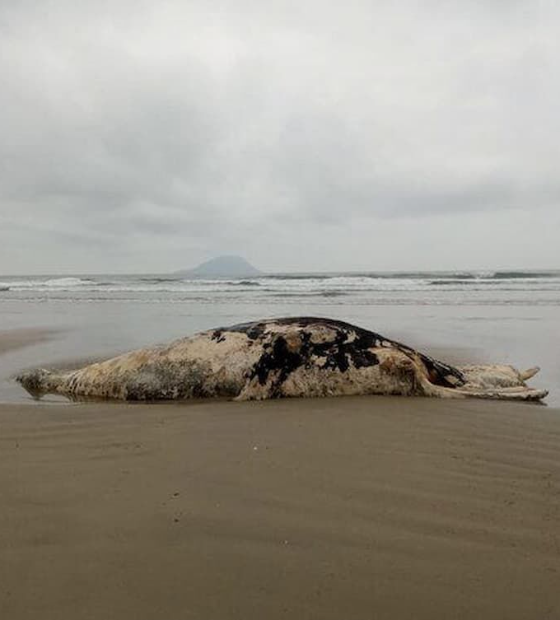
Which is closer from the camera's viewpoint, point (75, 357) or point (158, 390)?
point (158, 390)

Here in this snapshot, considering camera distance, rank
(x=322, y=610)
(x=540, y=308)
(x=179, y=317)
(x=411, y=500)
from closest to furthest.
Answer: (x=322, y=610)
(x=411, y=500)
(x=179, y=317)
(x=540, y=308)

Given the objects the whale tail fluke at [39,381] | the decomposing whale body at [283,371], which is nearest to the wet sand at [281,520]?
the decomposing whale body at [283,371]

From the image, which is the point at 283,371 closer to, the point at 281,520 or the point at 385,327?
the point at 281,520

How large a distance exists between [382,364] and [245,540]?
372 centimetres

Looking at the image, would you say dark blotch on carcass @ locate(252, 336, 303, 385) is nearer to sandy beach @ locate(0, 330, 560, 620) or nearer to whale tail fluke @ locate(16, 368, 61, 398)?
sandy beach @ locate(0, 330, 560, 620)

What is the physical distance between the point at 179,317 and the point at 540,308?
1017 cm

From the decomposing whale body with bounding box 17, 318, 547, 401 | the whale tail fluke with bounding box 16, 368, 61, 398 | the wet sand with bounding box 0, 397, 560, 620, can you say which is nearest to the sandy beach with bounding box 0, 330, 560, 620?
the wet sand with bounding box 0, 397, 560, 620

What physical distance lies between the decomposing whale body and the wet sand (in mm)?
1190

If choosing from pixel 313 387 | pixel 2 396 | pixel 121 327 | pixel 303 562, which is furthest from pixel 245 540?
pixel 121 327

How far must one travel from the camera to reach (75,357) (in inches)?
361

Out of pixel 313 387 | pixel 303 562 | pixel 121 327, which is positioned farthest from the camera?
pixel 121 327

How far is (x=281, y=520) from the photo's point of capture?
2764mm

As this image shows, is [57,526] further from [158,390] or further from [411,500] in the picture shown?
[158,390]

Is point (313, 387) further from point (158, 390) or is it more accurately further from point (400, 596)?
point (400, 596)
